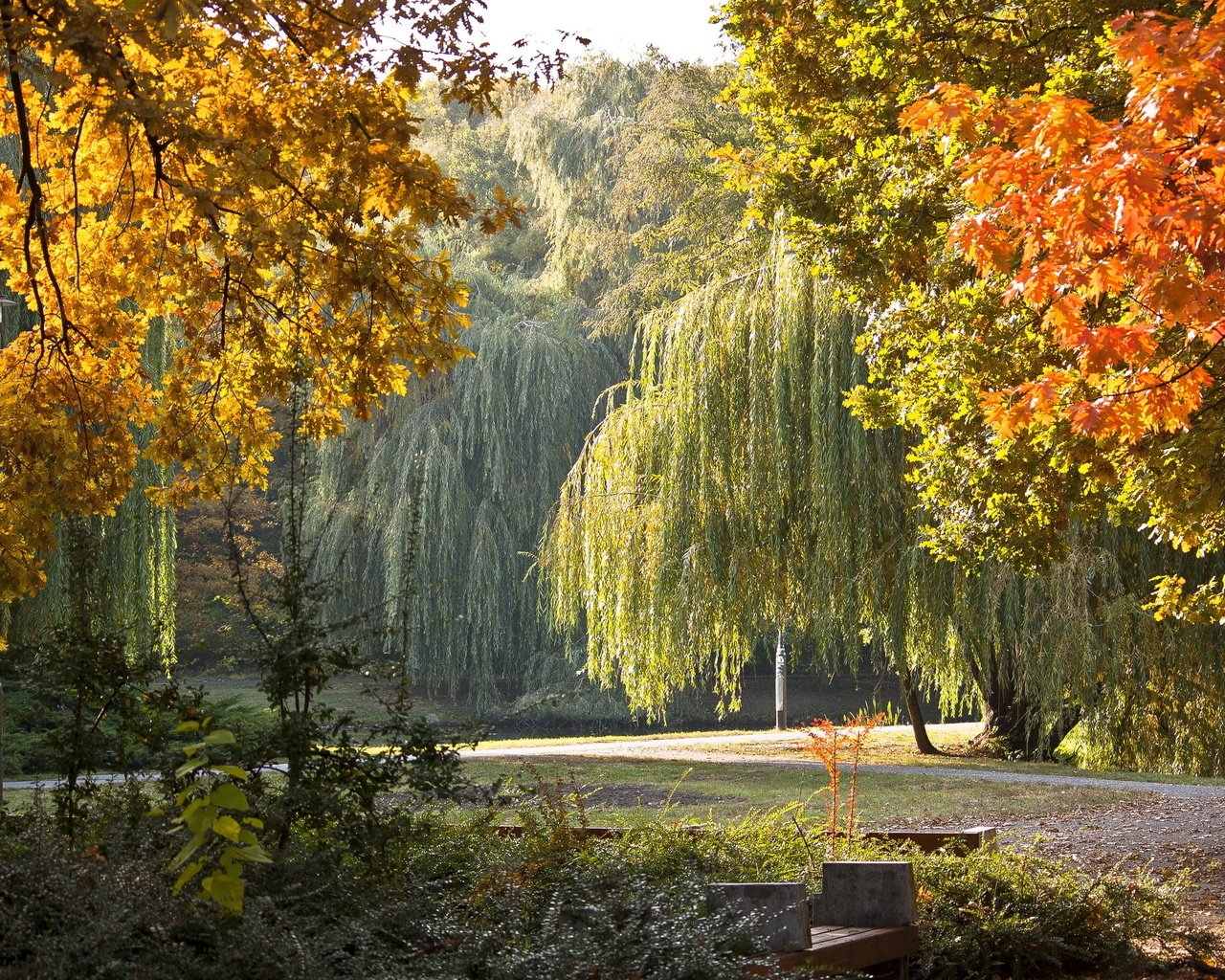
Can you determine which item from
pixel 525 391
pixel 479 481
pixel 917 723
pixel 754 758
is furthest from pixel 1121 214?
pixel 479 481

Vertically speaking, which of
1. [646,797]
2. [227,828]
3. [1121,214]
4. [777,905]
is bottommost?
[646,797]

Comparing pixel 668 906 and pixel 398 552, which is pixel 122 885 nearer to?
pixel 668 906

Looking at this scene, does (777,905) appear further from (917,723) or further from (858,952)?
(917,723)

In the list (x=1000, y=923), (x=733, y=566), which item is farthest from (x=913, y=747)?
(x=1000, y=923)

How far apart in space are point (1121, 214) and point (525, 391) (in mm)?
21476

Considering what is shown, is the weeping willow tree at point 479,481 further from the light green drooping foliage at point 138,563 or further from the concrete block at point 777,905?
the concrete block at point 777,905

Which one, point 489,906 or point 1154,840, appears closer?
point 489,906

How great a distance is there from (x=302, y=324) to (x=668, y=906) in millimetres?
4059

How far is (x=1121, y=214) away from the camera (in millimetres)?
5738

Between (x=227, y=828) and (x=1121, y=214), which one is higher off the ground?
(x=1121, y=214)

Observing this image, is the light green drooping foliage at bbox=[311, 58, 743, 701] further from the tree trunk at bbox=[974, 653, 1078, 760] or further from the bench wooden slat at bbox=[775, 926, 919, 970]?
the bench wooden slat at bbox=[775, 926, 919, 970]

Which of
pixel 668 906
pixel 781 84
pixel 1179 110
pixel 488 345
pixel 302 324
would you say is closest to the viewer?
pixel 668 906

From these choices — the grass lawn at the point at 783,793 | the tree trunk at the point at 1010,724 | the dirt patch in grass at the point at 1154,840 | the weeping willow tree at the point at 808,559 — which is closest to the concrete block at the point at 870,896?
the dirt patch in grass at the point at 1154,840

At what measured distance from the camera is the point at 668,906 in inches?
197
